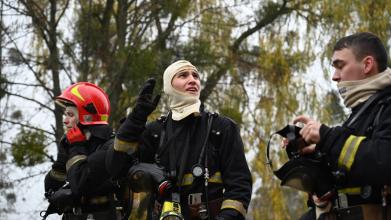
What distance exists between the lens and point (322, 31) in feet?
52.9

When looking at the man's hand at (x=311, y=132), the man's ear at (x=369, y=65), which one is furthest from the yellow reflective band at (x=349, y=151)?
the man's ear at (x=369, y=65)

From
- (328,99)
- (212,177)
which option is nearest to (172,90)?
(212,177)

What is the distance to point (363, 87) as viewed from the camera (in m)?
3.99

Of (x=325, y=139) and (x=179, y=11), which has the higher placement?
(x=179, y=11)

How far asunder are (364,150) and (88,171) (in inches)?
105

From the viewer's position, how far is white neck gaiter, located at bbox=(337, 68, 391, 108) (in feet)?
13.0

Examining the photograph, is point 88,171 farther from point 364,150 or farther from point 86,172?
point 364,150

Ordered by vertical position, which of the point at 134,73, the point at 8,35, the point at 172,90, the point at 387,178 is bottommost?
the point at 387,178

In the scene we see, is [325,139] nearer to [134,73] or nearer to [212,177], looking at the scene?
[212,177]

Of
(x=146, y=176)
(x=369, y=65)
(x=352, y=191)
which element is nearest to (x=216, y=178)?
(x=146, y=176)

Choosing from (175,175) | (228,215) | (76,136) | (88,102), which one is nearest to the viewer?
(228,215)

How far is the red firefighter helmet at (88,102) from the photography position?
20.2 ft

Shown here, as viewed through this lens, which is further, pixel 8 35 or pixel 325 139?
pixel 8 35

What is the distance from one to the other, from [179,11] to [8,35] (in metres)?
3.25
